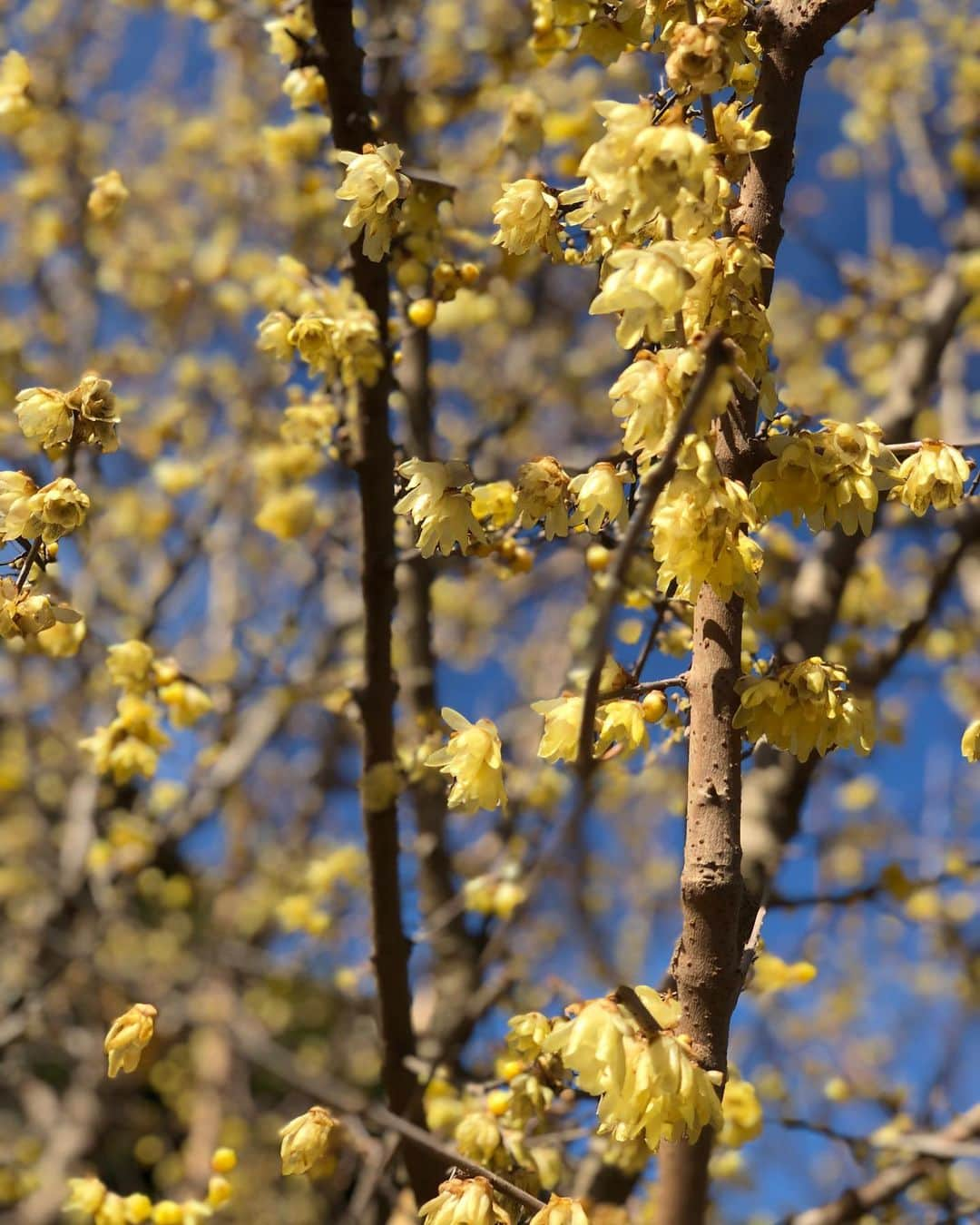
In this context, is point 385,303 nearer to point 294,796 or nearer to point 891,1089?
point 891,1089

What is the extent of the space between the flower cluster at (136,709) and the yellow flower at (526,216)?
1.53 metres

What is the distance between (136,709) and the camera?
2.79m

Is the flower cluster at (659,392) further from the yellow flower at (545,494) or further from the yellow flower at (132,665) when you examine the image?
the yellow flower at (132,665)

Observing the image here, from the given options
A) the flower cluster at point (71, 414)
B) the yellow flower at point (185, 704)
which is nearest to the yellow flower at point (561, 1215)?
the flower cluster at point (71, 414)

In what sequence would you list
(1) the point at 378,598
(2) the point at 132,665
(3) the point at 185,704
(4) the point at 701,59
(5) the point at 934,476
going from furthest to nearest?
(3) the point at 185,704, (2) the point at 132,665, (1) the point at 378,598, (5) the point at 934,476, (4) the point at 701,59

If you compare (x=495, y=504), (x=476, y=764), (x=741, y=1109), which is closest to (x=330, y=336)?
(x=495, y=504)

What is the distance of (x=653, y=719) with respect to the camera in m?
1.79

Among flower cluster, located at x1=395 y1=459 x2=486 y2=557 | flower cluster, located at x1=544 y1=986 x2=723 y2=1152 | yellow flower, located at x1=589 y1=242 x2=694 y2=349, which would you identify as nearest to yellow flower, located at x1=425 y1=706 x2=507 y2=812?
flower cluster, located at x1=395 y1=459 x2=486 y2=557

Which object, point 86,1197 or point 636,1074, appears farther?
point 86,1197

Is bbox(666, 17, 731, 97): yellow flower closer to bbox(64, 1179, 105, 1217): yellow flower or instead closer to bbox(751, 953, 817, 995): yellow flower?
bbox(751, 953, 817, 995): yellow flower

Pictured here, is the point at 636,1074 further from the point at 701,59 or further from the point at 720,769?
the point at 701,59

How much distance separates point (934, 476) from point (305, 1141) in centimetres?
163

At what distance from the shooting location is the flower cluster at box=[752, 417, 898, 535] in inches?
63.9

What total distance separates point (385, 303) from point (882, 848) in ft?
17.0
